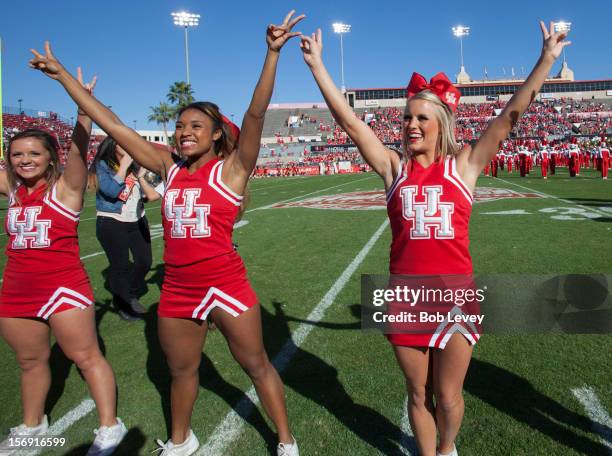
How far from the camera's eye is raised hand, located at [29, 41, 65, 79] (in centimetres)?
257

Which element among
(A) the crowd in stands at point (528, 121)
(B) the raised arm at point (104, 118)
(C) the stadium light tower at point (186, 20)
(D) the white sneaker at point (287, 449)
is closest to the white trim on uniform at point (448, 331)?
(D) the white sneaker at point (287, 449)

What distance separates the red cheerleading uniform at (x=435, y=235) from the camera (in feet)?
6.95

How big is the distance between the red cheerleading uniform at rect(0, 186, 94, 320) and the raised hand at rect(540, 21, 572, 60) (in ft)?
8.64

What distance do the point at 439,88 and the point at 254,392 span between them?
2325 millimetres

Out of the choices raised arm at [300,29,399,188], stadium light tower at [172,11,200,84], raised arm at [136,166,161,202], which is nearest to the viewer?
raised arm at [300,29,399,188]

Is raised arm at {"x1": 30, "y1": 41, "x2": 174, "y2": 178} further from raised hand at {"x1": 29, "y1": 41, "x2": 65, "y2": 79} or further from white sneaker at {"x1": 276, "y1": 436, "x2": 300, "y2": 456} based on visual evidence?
white sneaker at {"x1": 276, "y1": 436, "x2": 300, "y2": 456}

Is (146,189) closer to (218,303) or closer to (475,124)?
(218,303)

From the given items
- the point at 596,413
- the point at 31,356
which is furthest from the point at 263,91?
the point at 596,413

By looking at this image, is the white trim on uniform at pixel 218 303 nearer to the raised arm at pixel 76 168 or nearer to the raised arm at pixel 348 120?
the raised arm at pixel 348 120

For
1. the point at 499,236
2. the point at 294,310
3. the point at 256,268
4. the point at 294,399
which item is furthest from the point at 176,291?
the point at 499,236

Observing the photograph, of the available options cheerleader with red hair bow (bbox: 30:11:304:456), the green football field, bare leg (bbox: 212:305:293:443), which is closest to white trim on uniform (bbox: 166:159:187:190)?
cheerleader with red hair bow (bbox: 30:11:304:456)

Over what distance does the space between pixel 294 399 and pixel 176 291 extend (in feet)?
4.23

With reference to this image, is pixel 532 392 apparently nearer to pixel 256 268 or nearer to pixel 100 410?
pixel 100 410

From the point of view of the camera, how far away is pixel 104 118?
2.59 m
